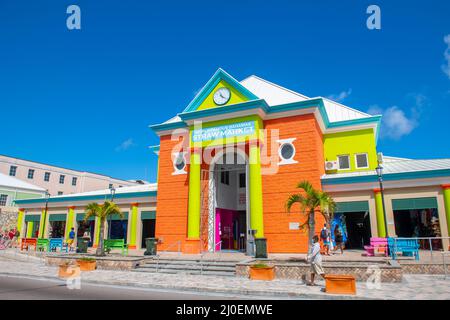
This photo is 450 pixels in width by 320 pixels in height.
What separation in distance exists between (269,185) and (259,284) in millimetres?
9032

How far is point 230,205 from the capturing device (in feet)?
82.2

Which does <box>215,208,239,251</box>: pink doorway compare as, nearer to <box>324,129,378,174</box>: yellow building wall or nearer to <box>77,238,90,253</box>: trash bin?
<box>324,129,378,174</box>: yellow building wall

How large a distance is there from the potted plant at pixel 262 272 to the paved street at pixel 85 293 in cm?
299

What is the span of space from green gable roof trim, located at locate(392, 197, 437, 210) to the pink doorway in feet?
37.0

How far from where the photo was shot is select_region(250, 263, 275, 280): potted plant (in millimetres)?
13547

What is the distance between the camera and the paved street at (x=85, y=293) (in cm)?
1038

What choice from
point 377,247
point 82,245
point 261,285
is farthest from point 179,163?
point 377,247

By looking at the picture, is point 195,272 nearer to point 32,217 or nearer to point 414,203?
point 414,203

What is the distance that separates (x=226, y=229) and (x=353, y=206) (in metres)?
9.09
